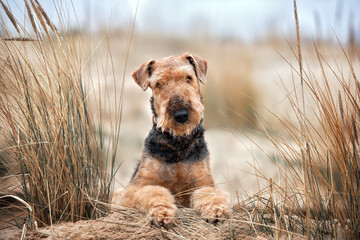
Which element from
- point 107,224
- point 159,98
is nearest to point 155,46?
point 159,98

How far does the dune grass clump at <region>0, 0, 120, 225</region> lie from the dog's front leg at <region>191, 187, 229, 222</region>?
77 centimetres

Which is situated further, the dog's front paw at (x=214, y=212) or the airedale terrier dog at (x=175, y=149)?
the airedale terrier dog at (x=175, y=149)

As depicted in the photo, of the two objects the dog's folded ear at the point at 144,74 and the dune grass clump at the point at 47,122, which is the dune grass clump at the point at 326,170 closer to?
the dog's folded ear at the point at 144,74

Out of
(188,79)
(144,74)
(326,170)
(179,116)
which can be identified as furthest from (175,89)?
(326,170)

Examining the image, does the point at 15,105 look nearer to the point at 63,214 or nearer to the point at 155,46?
the point at 63,214

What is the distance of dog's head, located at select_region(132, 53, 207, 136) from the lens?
259 cm

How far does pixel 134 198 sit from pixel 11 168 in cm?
105

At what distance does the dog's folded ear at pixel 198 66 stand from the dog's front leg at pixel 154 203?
116 centimetres

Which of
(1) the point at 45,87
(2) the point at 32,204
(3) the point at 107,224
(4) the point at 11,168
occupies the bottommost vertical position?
(3) the point at 107,224

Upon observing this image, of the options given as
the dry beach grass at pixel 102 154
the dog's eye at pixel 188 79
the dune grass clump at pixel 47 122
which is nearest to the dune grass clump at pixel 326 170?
the dry beach grass at pixel 102 154

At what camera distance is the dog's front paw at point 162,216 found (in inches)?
84.7

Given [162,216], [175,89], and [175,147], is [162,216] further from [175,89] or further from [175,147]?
[175,89]

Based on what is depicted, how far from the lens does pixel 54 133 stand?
2.41 metres

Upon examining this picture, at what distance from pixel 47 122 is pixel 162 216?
3.81ft
